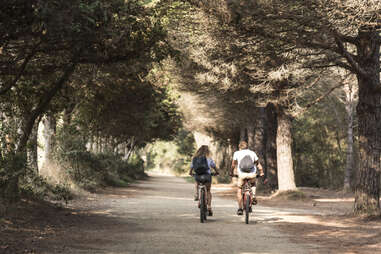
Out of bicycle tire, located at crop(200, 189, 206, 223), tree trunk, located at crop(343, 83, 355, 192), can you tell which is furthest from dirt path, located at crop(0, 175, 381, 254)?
tree trunk, located at crop(343, 83, 355, 192)

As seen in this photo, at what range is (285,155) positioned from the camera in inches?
938

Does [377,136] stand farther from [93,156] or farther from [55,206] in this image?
[93,156]

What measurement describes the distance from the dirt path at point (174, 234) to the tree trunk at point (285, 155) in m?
9.20

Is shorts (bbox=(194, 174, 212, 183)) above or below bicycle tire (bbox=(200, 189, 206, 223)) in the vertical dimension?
above

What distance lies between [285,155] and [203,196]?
1205cm

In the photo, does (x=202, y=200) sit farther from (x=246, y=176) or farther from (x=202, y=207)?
(x=246, y=176)

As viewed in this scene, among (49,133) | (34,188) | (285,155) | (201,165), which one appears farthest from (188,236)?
(285,155)

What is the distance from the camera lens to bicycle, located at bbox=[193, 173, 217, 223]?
40.4 ft

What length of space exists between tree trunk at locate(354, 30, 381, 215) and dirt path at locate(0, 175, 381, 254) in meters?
0.83

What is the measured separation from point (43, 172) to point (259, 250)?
11678 mm

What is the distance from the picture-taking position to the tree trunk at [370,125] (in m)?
13.8

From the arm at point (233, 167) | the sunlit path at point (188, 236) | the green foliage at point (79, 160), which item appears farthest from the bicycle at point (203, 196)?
the green foliage at point (79, 160)

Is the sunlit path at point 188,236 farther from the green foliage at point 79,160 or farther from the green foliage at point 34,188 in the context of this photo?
the green foliage at point 79,160

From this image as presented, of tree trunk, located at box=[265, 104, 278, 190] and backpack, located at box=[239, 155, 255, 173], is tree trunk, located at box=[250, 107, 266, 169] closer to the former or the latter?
tree trunk, located at box=[265, 104, 278, 190]
